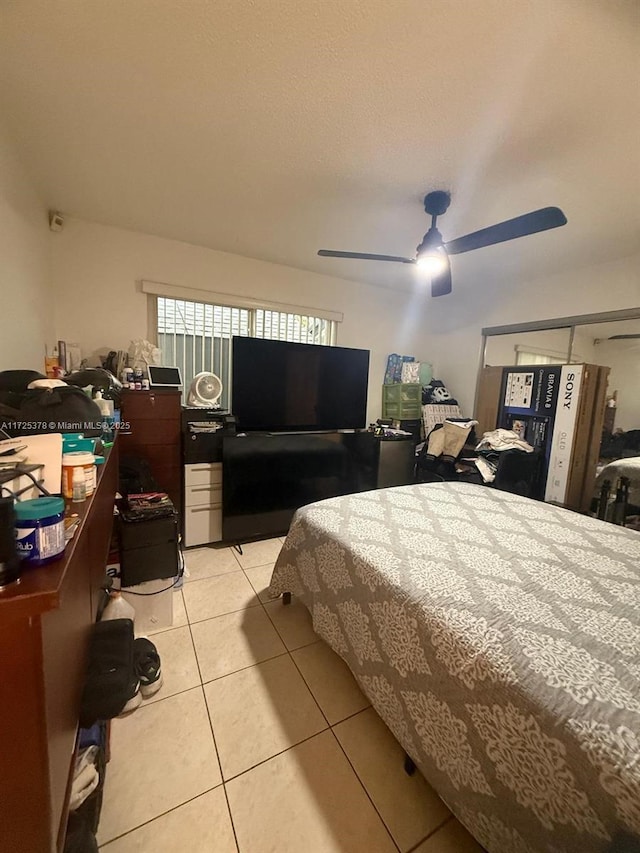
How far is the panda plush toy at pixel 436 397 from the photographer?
389 cm

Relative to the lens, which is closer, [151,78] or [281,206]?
[151,78]

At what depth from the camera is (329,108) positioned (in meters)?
1.38

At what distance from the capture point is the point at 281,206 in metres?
2.12

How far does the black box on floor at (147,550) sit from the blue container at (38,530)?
130 cm

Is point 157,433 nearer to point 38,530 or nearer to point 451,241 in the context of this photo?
point 38,530

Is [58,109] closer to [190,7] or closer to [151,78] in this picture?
[151,78]

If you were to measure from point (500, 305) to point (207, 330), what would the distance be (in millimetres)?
3131

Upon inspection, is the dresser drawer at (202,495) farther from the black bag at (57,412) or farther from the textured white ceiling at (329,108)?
the textured white ceiling at (329,108)

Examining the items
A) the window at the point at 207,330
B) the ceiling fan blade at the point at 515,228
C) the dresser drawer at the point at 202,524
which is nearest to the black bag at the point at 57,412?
the dresser drawer at the point at 202,524

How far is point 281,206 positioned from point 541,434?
314 cm

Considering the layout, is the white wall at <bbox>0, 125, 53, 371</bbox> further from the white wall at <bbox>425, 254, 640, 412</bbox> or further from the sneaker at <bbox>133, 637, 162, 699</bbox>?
the white wall at <bbox>425, 254, 640, 412</bbox>

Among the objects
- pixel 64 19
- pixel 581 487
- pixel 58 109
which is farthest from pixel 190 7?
pixel 581 487

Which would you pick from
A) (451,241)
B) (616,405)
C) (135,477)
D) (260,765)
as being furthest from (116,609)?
(616,405)

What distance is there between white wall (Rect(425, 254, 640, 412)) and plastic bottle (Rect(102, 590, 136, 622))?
3.80 meters
